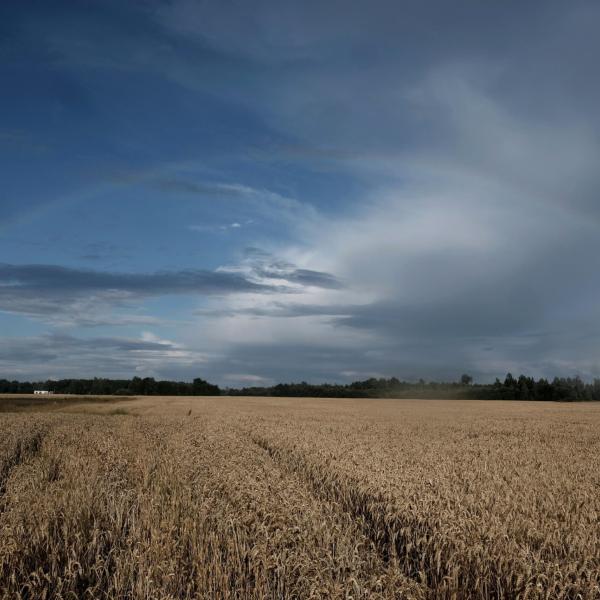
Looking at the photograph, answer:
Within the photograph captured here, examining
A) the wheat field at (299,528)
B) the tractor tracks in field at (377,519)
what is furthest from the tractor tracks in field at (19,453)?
the tractor tracks in field at (377,519)

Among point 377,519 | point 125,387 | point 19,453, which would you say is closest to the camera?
point 377,519

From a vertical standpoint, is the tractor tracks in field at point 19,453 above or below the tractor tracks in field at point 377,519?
below

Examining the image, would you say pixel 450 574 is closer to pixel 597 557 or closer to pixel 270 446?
pixel 597 557

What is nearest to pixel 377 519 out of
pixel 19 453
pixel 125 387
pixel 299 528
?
pixel 299 528

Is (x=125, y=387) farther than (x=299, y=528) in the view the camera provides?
Yes

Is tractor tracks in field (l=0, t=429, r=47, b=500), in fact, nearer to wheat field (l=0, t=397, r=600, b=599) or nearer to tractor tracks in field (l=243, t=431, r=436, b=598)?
wheat field (l=0, t=397, r=600, b=599)

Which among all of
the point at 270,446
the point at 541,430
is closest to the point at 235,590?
the point at 270,446

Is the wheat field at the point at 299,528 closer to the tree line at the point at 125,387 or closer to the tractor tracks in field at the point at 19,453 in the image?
the tractor tracks in field at the point at 19,453

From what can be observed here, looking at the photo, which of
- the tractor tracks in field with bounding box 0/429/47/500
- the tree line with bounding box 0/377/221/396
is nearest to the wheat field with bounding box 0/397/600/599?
the tractor tracks in field with bounding box 0/429/47/500

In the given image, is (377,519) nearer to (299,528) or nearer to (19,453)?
(299,528)

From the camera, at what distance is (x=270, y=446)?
17.8 m

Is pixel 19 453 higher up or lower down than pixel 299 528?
lower down

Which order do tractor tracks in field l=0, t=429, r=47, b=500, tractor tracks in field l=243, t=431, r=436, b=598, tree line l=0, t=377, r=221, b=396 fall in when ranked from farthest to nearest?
tree line l=0, t=377, r=221, b=396 → tractor tracks in field l=0, t=429, r=47, b=500 → tractor tracks in field l=243, t=431, r=436, b=598

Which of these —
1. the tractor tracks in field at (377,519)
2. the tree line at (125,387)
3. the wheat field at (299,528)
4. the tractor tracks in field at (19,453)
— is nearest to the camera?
the wheat field at (299,528)
